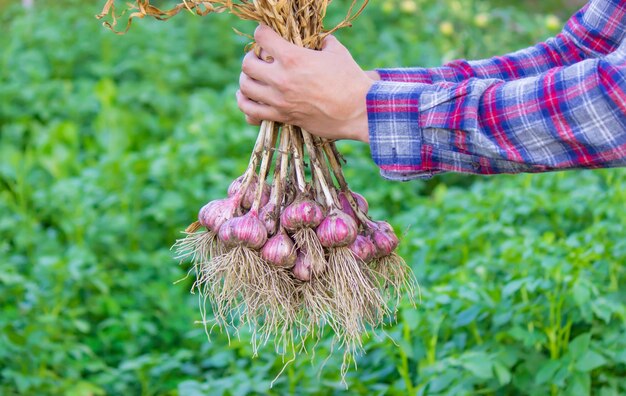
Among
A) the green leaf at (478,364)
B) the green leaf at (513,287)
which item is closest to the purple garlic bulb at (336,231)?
the green leaf at (478,364)

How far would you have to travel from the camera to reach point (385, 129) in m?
1.69

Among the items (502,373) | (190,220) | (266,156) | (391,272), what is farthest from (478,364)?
(190,220)

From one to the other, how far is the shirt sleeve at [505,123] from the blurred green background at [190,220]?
71 centimetres

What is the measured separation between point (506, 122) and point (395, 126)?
203mm

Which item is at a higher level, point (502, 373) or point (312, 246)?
point (312, 246)

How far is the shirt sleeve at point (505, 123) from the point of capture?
1.57m

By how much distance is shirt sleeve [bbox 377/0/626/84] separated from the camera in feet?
6.66

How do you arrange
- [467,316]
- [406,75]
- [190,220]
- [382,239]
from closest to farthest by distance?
1. [382,239]
2. [406,75]
3. [467,316]
4. [190,220]

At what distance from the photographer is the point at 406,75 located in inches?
79.1

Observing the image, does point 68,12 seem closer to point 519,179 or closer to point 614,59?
point 519,179

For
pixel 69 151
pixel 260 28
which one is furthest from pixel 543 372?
pixel 69 151

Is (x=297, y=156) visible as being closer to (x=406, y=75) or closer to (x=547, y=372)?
(x=406, y=75)

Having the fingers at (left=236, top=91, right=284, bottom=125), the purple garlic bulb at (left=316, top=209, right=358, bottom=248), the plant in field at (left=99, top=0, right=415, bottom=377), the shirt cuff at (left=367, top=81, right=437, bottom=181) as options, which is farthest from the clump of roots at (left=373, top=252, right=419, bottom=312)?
Result: the fingers at (left=236, top=91, right=284, bottom=125)

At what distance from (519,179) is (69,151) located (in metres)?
2.26
